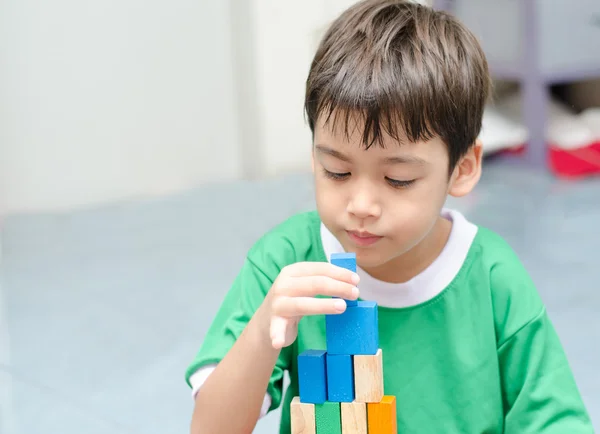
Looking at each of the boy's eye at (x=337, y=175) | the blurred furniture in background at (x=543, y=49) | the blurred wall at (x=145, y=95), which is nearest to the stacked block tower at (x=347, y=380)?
the boy's eye at (x=337, y=175)

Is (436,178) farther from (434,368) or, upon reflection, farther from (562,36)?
(562,36)

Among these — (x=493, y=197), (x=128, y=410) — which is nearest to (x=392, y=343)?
(x=128, y=410)

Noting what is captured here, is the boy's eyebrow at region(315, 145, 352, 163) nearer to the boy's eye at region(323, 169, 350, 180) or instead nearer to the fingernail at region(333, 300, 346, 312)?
the boy's eye at region(323, 169, 350, 180)

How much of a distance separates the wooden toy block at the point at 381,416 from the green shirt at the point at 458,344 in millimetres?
179

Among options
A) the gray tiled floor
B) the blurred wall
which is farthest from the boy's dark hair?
the blurred wall

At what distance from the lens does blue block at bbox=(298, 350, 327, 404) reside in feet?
2.51

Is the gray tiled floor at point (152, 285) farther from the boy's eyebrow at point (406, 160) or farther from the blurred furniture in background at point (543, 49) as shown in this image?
the boy's eyebrow at point (406, 160)

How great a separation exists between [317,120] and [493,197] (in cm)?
169

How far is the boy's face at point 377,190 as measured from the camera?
85 centimetres

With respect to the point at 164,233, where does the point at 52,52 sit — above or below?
above

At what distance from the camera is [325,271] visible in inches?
30.3

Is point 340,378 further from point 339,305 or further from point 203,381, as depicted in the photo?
point 203,381

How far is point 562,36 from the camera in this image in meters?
2.73

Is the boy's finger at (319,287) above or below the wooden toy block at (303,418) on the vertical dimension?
above
